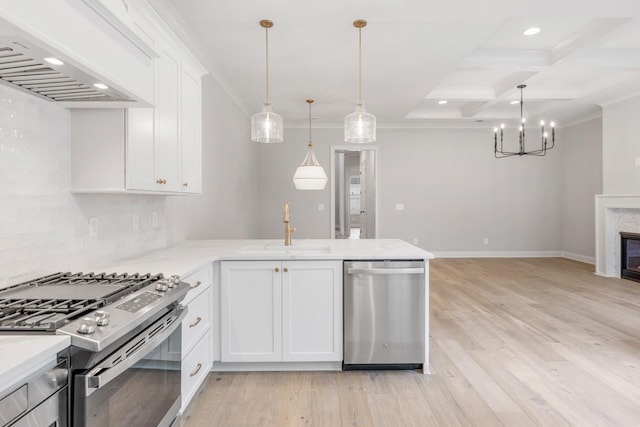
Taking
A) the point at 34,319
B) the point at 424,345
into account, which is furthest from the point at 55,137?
the point at 424,345

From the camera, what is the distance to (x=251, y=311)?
8.38ft

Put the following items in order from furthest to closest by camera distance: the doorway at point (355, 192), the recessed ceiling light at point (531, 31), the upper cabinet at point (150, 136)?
the doorway at point (355, 192) → the recessed ceiling light at point (531, 31) → the upper cabinet at point (150, 136)

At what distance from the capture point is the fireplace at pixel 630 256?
5344mm

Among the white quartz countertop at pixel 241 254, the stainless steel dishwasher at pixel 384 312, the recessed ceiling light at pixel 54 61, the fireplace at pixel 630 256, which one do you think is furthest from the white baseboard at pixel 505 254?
the recessed ceiling light at pixel 54 61

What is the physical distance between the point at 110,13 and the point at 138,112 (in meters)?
0.61

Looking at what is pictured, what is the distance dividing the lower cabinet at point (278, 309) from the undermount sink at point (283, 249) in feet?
0.43

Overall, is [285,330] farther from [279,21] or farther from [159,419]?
[279,21]

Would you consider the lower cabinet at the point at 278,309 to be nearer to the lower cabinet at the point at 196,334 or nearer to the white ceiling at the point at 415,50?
the lower cabinet at the point at 196,334

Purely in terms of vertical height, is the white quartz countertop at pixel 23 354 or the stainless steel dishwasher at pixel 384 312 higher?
the white quartz countertop at pixel 23 354

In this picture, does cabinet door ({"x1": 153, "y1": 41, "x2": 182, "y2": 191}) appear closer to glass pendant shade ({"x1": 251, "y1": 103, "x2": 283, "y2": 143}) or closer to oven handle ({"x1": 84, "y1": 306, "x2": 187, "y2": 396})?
glass pendant shade ({"x1": 251, "y1": 103, "x2": 283, "y2": 143})

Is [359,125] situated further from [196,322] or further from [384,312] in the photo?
[196,322]

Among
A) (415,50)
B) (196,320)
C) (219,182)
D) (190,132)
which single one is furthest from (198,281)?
(415,50)

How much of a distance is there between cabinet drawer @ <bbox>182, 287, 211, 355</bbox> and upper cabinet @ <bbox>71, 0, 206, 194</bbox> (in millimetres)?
688

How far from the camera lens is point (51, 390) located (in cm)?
100
